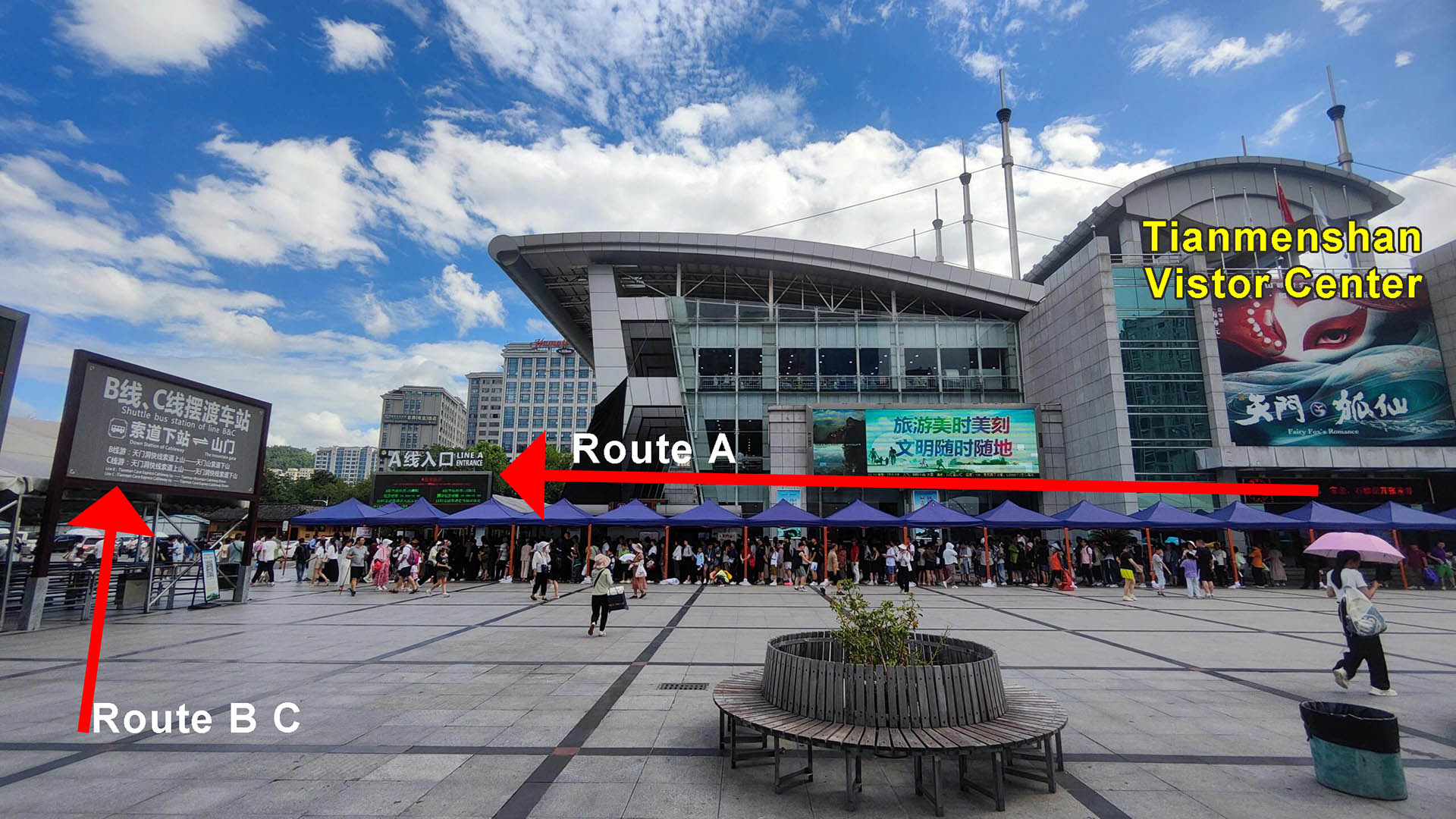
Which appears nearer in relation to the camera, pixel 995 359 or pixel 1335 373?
pixel 1335 373

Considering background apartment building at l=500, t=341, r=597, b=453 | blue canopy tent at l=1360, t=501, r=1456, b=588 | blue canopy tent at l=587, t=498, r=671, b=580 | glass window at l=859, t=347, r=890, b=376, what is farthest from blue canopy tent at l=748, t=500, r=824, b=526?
background apartment building at l=500, t=341, r=597, b=453

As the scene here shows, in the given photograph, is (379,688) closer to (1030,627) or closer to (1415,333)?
(1030,627)

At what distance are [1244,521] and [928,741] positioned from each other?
2445cm

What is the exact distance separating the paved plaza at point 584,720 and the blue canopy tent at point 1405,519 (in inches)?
477

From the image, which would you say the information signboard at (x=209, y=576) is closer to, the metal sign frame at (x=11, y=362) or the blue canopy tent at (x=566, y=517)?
the metal sign frame at (x=11, y=362)

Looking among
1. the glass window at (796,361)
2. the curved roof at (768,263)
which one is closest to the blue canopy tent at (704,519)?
the glass window at (796,361)

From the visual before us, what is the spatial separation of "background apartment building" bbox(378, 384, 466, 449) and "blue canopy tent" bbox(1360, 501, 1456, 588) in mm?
163132

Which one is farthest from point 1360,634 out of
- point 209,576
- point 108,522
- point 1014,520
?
point 209,576

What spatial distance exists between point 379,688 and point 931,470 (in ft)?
94.7

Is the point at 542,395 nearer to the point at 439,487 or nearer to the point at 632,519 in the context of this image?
the point at 439,487

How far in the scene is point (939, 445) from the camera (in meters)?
32.8

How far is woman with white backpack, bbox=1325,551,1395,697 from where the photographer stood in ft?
24.3

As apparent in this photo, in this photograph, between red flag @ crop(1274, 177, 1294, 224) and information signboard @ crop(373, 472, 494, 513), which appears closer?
red flag @ crop(1274, 177, 1294, 224)

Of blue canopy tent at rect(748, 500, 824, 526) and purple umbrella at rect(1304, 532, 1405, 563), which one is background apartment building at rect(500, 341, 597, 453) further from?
purple umbrella at rect(1304, 532, 1405, 563)
